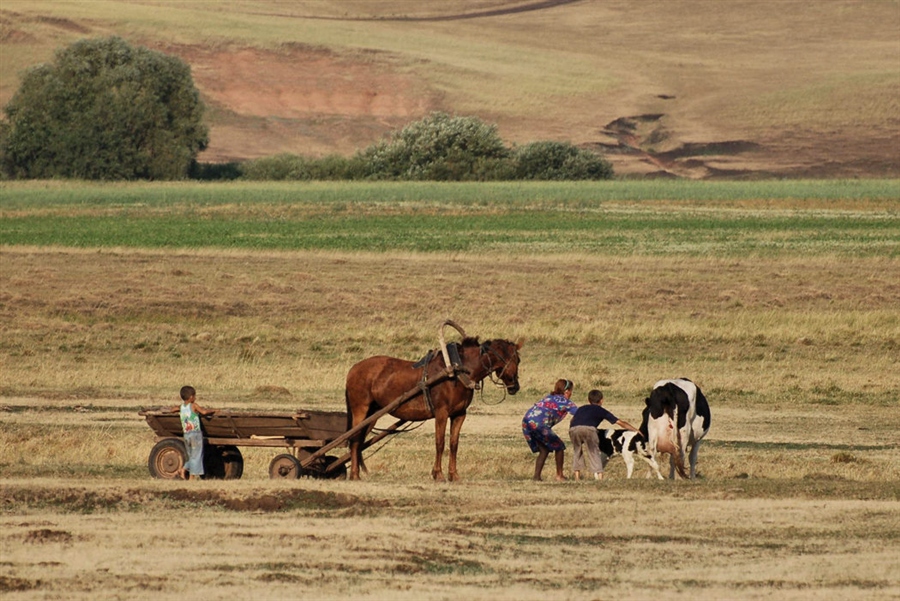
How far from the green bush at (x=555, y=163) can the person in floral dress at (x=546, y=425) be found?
8589 cm

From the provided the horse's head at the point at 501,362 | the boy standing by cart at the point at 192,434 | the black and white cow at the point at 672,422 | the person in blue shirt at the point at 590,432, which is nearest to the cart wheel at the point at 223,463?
the boy standing by cart at the point at 192,434

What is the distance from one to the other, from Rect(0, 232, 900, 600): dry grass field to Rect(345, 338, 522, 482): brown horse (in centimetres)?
65

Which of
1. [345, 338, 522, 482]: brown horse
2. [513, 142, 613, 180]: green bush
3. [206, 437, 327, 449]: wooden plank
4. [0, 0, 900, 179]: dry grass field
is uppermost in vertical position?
[0, 0, 900, 179]: dry grass field

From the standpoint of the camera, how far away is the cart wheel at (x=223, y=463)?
Result: 18109 mm

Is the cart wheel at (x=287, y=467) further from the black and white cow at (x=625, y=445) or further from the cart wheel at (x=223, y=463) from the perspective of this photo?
the black and white cow at (x=625, y=445)

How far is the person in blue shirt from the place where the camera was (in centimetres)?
1806

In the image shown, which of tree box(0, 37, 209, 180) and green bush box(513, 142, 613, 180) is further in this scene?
green bush box(513, 142, 613, 180)

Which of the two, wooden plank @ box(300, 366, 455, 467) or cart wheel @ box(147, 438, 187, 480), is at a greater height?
wooden plank @ box(300, 366, 455, 467)

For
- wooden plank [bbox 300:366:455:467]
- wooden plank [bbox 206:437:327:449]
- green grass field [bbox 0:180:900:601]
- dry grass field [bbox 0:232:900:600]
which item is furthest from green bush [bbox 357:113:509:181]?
wooden plank [bbox 300:366:455:467]

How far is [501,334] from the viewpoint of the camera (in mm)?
33906

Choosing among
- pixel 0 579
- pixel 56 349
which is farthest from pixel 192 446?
pixel 56 349

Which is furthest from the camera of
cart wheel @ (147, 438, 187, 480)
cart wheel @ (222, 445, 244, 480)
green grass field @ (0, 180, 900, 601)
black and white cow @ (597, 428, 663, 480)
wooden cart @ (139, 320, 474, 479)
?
black and white cow @ (597, 428, 663, 480)

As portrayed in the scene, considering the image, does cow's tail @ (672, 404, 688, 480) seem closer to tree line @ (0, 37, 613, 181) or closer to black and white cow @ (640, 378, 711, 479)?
black and white cow @ (640, 378, 711, 479)

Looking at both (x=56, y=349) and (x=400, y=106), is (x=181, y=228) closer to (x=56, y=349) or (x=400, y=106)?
(x=56, y=349)
